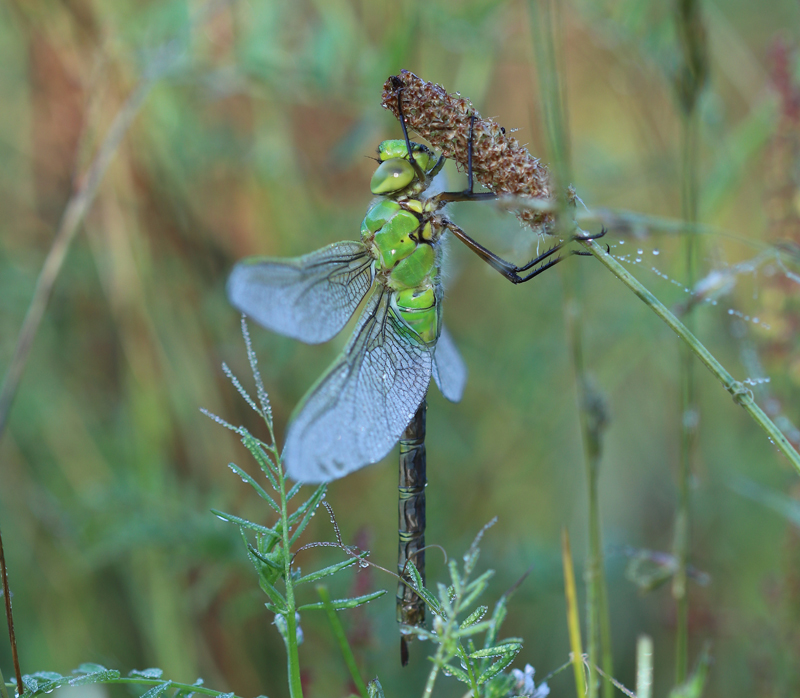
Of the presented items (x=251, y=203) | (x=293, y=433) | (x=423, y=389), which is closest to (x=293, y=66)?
(x=251, y=203)

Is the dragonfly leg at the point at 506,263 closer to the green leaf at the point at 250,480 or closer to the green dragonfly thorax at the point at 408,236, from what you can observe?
the green dragonfly thorax at the point at 408,236

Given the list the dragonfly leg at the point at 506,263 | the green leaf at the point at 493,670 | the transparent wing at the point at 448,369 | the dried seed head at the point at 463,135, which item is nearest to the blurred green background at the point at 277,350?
the transparent wing at the point at 448,369

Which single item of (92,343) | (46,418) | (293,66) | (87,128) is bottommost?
(46,418)

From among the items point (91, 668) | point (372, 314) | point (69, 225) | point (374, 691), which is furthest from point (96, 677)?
point (69, 225)

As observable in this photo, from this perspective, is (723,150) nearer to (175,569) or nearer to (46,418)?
(175,569)

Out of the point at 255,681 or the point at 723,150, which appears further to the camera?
the point at 255,681

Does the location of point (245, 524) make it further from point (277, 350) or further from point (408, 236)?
point (277, 350)

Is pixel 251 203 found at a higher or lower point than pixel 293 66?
lower
